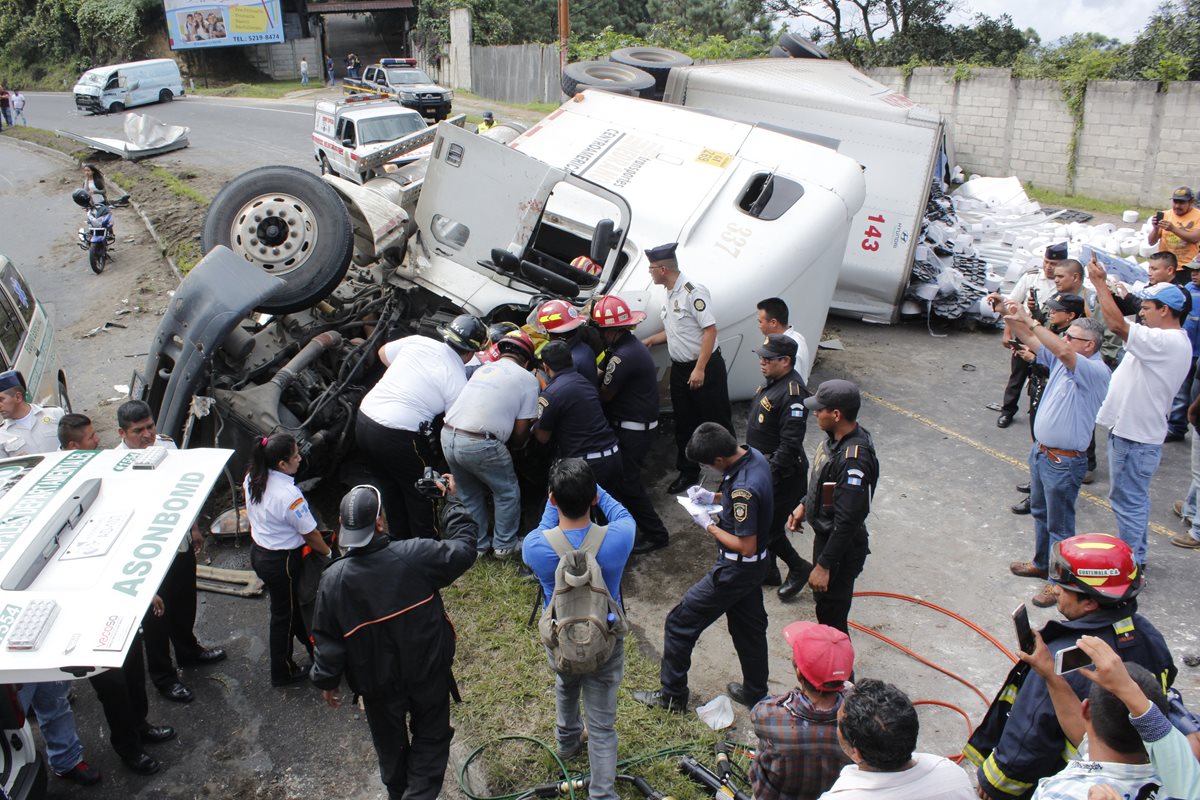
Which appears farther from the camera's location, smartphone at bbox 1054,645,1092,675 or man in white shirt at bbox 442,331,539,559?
man in white shirt at bbox 442,331,539,559

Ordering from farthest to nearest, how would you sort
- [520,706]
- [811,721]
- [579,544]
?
1. [520,706]
2. [579,544]
3. [811,721]

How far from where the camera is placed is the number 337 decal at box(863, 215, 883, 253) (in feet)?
32.4

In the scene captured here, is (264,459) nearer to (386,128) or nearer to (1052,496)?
(1052,496)

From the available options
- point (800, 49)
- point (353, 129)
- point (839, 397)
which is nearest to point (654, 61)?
point (800, 49)

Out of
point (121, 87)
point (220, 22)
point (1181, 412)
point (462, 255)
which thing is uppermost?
point (220, 22)

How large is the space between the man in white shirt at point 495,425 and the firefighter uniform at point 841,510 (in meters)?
1.86

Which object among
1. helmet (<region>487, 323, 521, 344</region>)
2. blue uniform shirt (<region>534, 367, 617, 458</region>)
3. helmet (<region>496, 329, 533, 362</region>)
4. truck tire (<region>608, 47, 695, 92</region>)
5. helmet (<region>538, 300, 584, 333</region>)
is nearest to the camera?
blue uniform shirt (<region>534, 367, 617, 458</region>)

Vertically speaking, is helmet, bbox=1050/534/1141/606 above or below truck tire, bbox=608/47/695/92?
below

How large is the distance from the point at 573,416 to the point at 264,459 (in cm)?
181

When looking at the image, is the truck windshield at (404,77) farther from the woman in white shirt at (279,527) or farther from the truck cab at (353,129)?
the woman in white shirt at (279,527)

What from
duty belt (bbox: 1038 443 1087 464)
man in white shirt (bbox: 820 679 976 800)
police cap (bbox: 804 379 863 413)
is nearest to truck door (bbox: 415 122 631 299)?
police cap (bbox: 804 379 863 413)

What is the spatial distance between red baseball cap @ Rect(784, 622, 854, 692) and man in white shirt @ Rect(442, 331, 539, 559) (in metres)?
2.77

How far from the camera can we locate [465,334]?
5977 mm

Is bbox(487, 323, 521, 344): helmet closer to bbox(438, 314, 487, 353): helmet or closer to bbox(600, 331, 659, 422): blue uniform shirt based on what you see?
bbox(438, 314, 487, 353): helmet
